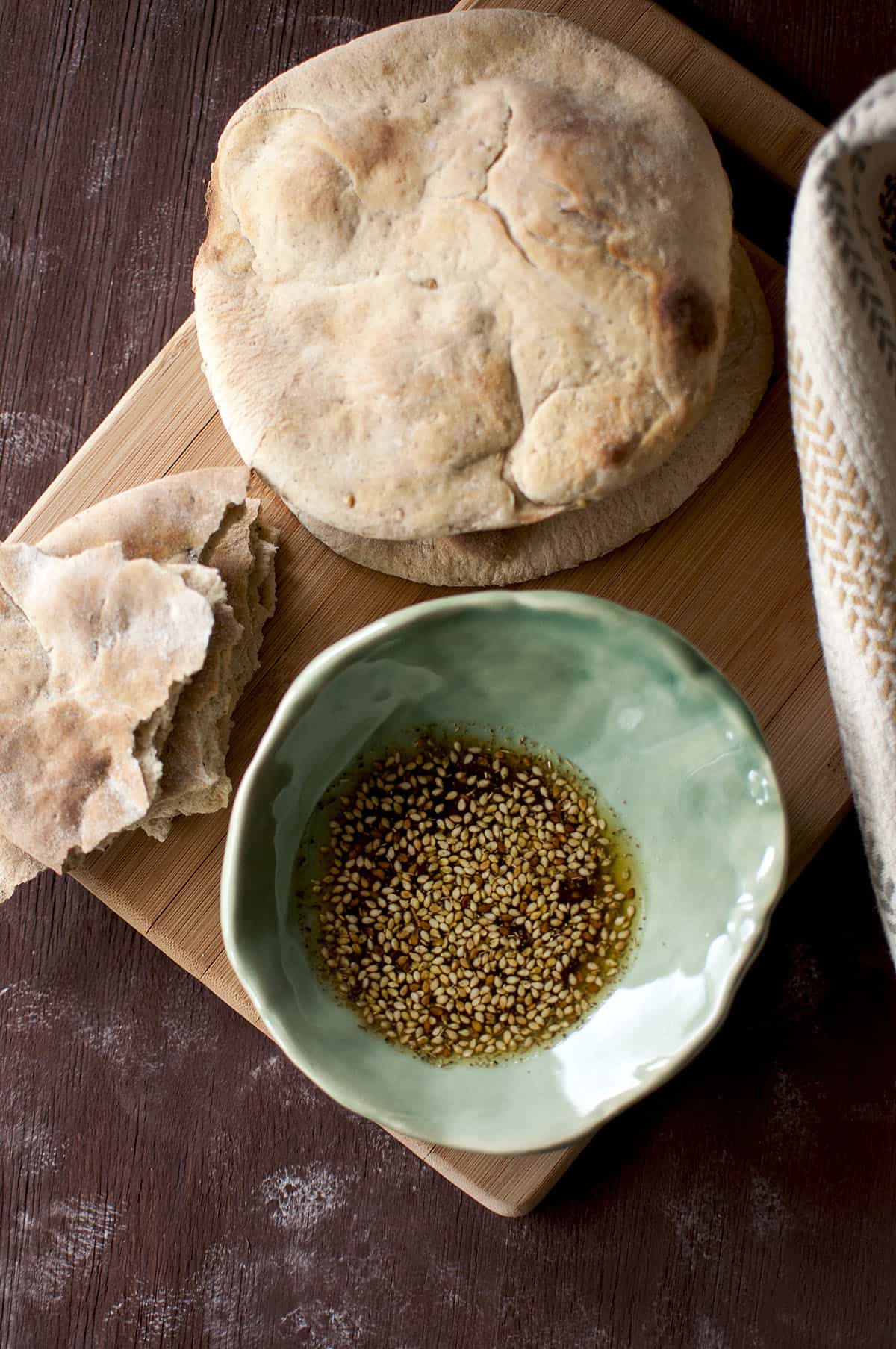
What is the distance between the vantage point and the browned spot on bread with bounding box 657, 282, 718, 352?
1145mm

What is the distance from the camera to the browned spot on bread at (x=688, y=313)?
1.14 metres

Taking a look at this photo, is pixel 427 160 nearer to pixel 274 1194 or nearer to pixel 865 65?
pixel 865 65

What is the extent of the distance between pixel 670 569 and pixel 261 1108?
1.00 meters

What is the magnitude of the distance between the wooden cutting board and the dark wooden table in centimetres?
20

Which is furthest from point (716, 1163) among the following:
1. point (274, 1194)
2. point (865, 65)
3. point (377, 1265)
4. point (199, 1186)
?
point (865, 65)

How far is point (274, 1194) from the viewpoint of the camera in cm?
165

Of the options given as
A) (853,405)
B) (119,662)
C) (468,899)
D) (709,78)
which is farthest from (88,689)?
(709,78)

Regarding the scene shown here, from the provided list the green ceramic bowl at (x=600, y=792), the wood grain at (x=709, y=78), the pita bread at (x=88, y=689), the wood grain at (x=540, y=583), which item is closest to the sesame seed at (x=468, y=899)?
the green ceramic bowl at (x=600, y=792)

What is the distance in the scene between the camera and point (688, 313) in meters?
1.15

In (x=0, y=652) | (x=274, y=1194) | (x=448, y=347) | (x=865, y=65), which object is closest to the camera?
(x=448, y=347)

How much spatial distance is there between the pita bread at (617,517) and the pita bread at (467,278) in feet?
0.45

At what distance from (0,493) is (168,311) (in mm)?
368

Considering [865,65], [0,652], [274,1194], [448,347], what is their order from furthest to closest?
[274,1194] → [865,65] → [0,652] → [448,347]

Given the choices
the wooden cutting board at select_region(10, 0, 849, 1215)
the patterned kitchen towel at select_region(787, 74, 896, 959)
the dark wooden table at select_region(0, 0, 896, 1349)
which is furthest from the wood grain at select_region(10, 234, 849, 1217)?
the dark wooden table at select_region(0, 0, 896, 1349)
